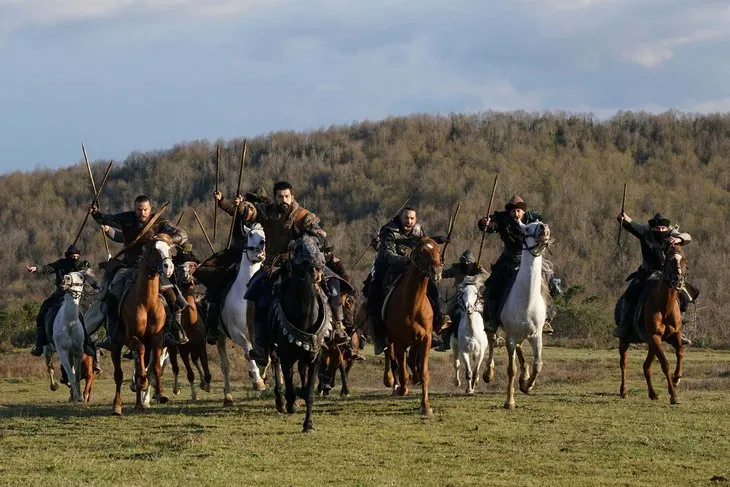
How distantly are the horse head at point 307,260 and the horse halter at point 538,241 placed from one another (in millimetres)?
3972

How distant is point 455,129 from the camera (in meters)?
83.1

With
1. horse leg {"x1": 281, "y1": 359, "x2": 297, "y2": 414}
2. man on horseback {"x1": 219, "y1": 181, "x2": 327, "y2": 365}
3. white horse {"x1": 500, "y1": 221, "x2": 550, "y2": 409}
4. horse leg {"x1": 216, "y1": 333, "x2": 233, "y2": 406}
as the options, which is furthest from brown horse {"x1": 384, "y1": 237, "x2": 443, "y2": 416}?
horse leg {"x1": 216, "y1": 333, "x2": 233, "y2": 406}

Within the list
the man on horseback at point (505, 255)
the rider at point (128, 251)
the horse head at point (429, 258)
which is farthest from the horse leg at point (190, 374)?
the horse head at point (429, 258)

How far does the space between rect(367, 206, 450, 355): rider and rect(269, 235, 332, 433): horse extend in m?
2.17

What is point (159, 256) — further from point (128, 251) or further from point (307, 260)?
point (307, 260)

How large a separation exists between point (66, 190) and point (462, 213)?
94.6 feet

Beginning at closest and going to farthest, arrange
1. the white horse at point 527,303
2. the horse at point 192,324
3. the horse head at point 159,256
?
1. the horse head at point 159,256
2. the white horse at point 527,303
3. the horse at point 192,324

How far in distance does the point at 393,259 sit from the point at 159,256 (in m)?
3.17

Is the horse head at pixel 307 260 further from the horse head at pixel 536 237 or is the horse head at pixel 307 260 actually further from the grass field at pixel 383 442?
the horse head at pixel 536 237

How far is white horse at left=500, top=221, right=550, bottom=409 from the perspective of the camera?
17.7 metres

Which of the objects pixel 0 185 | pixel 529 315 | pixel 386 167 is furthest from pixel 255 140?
pixel 529 315

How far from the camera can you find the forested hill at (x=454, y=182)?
2569 inches

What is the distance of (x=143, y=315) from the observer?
17.6 metres

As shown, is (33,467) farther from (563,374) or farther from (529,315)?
(563,374)
